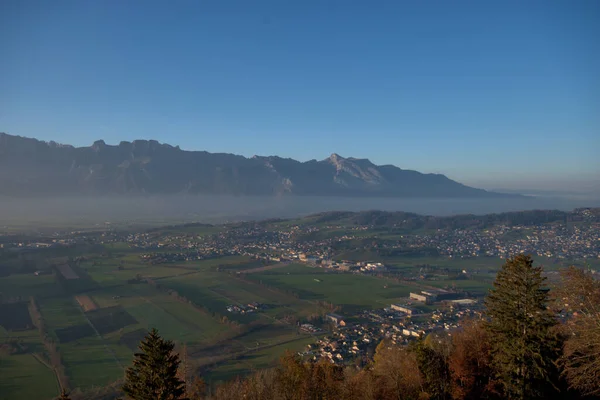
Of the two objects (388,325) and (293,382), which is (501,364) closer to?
(293,382)

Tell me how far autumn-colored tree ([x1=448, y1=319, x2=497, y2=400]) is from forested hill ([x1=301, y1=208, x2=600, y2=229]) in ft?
275

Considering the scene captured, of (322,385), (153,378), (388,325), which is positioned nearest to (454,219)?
(388,325)

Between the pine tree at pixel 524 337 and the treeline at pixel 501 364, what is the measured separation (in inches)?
1.0

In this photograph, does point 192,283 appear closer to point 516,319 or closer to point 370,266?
point 370,266

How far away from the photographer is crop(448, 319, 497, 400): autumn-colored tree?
488 inches

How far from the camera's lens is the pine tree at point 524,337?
38.4 feet

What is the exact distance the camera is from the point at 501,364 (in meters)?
12.1

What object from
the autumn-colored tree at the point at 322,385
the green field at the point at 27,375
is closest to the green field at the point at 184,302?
the green field at the point at 27,375

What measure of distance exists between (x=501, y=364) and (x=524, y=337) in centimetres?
109

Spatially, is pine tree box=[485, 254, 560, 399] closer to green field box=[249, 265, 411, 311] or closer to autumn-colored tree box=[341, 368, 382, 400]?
autumn-colored tree box=[341, 368, 382, 400]

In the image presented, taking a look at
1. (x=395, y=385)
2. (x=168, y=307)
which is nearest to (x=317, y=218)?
(x=168, y=307)

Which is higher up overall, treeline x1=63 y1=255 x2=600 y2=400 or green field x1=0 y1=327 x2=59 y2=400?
treeline x1=63 y1=255 x2=600 y2=400

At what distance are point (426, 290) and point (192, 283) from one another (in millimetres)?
25890

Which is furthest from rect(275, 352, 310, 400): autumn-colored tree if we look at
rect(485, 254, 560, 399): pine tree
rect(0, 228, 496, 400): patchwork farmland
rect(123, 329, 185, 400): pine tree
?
rect(0, 228, 496, 400): patchwork farmland
